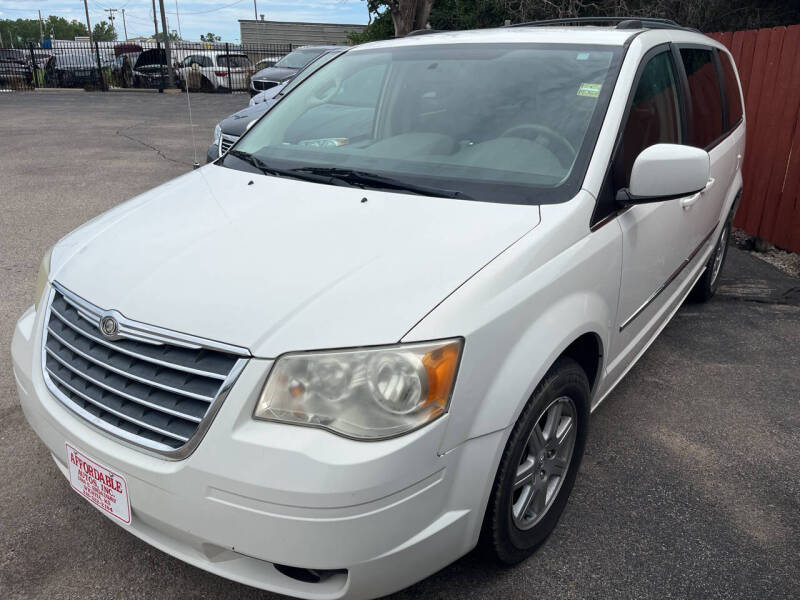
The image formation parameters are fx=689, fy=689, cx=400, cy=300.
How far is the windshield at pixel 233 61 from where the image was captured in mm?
25742

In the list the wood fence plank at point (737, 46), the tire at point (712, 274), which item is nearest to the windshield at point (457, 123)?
the tire at point (712, 274)

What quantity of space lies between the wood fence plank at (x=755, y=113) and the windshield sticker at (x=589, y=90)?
175 inches

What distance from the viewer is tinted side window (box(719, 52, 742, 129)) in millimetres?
4371

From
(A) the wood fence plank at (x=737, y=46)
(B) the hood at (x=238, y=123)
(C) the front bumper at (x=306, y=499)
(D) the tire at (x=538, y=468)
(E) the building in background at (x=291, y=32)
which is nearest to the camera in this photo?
(C) the front bumper at (x=306, y=499)

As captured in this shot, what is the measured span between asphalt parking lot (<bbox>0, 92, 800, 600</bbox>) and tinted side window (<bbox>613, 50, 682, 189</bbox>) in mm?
1270

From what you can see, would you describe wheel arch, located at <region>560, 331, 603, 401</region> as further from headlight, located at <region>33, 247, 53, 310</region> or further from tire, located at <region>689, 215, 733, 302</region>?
tire, located at <region>689, 215, 733, 302</region>

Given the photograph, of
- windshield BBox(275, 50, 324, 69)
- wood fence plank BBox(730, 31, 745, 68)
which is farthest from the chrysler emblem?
windshield BBox(275, 50, 324, 69)

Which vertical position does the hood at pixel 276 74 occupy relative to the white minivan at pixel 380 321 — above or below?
above

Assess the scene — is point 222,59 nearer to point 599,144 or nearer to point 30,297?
point 30,297

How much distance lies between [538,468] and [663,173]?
113cm

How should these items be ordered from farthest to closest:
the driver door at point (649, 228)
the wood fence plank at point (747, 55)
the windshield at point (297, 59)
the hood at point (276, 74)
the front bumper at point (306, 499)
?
the windshield at point (297, 59) → the hood at point (276, 74) → the wood fence plank at point (747, 55) → the driver door at point (649, 228) → the front bumper at point (306, 499)

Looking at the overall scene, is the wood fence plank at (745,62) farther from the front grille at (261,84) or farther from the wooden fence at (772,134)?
the front grille at (261,84)

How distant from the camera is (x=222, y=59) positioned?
25969 millimetres

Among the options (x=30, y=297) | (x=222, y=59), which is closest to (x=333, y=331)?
(x=30, y=297)
